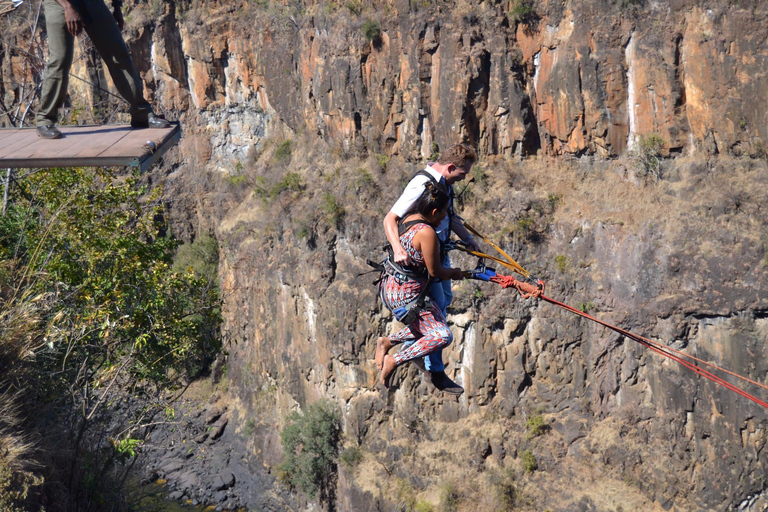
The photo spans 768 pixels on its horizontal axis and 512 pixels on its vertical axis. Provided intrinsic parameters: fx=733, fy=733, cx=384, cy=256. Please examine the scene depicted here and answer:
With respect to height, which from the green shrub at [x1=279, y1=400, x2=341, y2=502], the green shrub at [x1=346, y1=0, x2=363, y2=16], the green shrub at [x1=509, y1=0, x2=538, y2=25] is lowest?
the green shrub at [x1=279, y1=400, x2=341, y2=502]

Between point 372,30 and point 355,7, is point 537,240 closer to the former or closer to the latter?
point 372,30

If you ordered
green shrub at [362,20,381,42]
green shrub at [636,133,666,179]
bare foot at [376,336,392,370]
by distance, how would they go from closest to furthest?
bare foot at [376,336,392,370]
green shrub at [636,133,666,179]
green shrub at [362,20,381,42]

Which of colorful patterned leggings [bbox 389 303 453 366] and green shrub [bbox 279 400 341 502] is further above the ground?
colorful patterned leggings [bbox 389 303 453 366]

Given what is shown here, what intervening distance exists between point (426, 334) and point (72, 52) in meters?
4.48

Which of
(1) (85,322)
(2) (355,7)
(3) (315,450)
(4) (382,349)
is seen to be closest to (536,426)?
(3) (315,450)

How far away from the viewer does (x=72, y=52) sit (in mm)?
7301

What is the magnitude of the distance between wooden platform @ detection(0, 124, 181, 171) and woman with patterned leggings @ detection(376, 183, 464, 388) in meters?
2.41

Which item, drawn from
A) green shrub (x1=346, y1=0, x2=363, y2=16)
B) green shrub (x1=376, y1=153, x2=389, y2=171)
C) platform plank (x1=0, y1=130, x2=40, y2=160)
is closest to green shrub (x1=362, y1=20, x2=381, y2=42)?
green shrub (x1=346, y1=0, x2=363, y2=16)

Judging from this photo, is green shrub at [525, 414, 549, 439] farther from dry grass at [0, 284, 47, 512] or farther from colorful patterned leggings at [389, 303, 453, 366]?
dry grass at [0, 284, 47, 512]

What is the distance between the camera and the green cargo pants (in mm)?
6988

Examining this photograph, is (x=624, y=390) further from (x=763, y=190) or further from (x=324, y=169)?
(x=324, y=169)

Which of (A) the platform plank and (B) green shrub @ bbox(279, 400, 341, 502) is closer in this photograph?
(A) the platform plank

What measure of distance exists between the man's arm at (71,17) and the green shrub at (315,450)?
20.6 meters

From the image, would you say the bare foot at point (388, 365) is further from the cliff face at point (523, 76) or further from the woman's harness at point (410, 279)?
the cliff face at point (523, 76)
